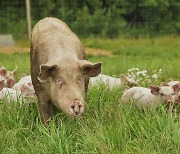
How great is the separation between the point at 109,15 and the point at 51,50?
1186 centimetres

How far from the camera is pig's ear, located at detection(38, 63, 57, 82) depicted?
472cm

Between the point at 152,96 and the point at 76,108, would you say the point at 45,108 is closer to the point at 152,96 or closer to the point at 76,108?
the point at 76,108

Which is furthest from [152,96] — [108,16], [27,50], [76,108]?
[108,16]

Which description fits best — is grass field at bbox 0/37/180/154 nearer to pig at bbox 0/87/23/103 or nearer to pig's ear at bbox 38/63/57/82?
pig at bbox 0/87/23/103

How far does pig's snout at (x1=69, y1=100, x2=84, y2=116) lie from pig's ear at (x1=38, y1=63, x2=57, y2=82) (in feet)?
1.45

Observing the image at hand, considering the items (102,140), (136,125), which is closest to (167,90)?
(136,125)

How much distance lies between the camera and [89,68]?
191 inches

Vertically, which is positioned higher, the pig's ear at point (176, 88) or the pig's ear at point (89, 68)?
the pig's ear at point (89, 68)

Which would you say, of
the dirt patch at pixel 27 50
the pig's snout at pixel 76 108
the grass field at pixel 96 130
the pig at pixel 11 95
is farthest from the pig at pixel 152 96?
the dirt patch at pixel 27 50

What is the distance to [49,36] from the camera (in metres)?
5.41

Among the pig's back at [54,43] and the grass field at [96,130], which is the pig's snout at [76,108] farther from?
the pig's back at [54,43]

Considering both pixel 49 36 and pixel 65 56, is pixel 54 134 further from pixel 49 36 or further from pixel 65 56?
pixel 49 36

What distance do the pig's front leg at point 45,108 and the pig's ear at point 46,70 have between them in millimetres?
400

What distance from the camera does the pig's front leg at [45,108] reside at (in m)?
5.21
